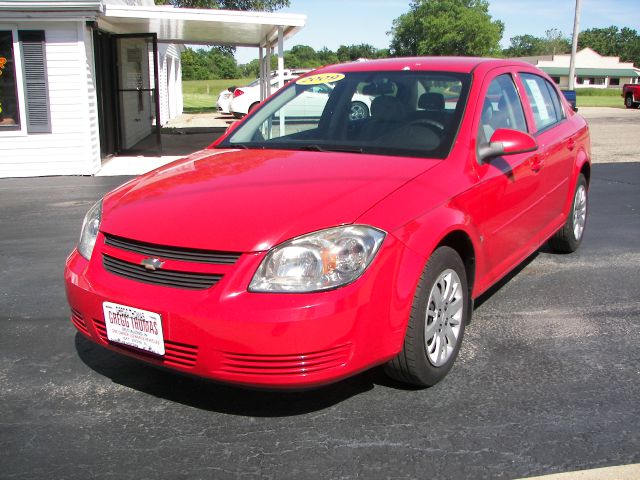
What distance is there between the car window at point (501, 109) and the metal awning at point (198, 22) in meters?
8.44

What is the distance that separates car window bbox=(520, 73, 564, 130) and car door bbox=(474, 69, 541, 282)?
315 millimetres

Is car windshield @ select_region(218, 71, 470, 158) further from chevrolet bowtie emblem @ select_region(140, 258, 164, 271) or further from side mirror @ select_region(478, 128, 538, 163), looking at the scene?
chevrolet bowtie emblem @ select_region(140, 258, 164, 271)

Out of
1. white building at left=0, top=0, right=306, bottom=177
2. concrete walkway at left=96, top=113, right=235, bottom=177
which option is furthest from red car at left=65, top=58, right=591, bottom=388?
white building at left=0, top=0, right=306, bottom=177

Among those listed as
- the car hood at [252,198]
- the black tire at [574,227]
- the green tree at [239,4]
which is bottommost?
the black tire at [574,227]

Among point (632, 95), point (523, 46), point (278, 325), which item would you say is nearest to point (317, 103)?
point (278, 325)

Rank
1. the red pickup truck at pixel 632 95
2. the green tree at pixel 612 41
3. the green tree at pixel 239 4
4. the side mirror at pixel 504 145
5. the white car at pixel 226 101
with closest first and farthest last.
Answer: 1. the side mirror at pixel 504 145
2. the white car at pixel 226 101
3. the red pickup truck at pixel 632 95
4. the green tree at pixel 239 4
5. the green tree at pixel 612 41

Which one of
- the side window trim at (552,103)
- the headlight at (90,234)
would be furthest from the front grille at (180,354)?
the side window trim at (552,103)

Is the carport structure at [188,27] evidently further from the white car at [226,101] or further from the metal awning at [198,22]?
the white car at [226,101]

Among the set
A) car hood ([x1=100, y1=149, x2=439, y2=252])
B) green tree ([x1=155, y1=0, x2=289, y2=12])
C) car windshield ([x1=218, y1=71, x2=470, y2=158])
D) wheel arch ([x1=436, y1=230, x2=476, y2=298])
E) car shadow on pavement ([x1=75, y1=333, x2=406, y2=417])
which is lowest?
car shadow on pavement ([x1=75, y1=333, x2=406, y2=417])

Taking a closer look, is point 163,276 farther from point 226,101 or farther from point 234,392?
point 226,101

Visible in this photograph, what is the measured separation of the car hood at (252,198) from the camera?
2.85 meters

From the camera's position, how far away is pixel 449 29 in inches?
3907

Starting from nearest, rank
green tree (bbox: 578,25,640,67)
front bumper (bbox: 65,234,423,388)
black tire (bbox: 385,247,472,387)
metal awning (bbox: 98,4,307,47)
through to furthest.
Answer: front bumper (bbox: 65,234,423,388) < black tire (bbox: 385,247,472,387) < metal awning (bbox: 98,4,307,47) < green tree (bbox: 578,25,640,67)

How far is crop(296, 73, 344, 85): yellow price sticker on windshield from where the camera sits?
457cm
